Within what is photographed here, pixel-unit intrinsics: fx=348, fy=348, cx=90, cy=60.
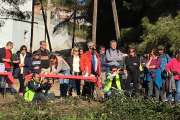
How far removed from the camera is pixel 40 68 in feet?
33.1

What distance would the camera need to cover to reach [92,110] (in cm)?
Answer: 768

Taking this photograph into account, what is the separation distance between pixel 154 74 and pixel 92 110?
113 inches

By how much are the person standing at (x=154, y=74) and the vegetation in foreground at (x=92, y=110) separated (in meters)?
1.71

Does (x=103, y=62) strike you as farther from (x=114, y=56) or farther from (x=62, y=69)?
(x=62, y=69)

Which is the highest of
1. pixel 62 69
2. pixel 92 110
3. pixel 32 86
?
pixel 62 69

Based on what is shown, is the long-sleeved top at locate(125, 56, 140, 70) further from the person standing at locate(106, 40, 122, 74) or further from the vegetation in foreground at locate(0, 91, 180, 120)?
the vegetation in foreground at locate(0, 91, 180, 120)

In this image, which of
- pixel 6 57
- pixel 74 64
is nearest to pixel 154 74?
pixel 74 64

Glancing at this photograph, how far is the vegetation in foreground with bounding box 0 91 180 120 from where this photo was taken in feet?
22.6

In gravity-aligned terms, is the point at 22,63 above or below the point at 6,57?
below

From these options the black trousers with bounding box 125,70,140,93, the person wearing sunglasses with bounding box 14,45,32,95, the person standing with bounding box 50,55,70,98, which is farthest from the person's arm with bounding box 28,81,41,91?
the black trousers with bounding box 125,70,140,93

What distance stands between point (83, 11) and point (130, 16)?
5.36 meters

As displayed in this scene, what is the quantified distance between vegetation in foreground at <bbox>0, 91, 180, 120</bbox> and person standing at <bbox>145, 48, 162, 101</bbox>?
1.71m

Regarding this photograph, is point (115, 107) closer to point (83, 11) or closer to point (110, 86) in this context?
point (110, 86)

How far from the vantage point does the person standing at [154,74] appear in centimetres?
983
